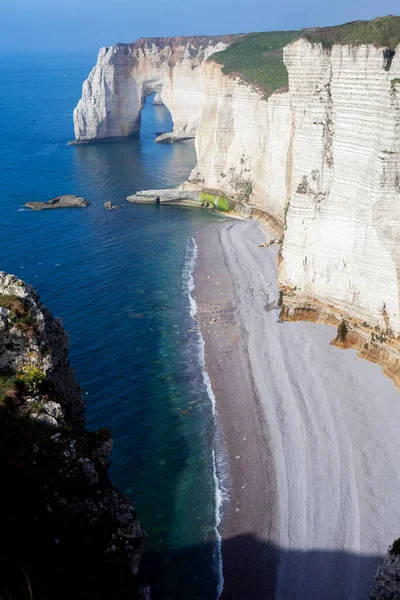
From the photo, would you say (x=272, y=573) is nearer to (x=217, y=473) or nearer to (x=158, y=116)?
(x=217, y=473)

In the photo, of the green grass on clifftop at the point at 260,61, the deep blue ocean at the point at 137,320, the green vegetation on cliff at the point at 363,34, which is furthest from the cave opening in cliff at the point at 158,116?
the green vegetation on cliff at the point at 363,34

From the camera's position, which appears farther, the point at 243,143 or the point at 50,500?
the point at 243,143

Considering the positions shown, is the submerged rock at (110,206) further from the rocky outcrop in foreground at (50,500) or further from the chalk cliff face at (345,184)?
the rocky outcrop in foreground at (50,500)

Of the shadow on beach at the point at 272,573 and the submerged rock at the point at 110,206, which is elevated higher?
the submerged rock at the point at 110,206

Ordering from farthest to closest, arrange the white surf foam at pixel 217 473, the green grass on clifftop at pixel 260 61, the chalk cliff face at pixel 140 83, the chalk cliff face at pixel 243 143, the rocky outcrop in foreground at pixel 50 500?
the chalk cliff face at pixel 140 83
the green grass on clifftop at pixel 260 61
the chalk cliff face at pixel 243 143
the white surf foam at pixel 217 473
the rocky outcrop in foreground at pixel 50 500

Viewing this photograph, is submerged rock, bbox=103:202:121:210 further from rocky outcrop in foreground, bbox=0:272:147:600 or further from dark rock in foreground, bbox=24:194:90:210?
rocky outcrop in foreground, bbox=0:272:147:600

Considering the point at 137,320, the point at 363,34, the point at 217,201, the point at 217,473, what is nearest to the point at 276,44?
the point at 217,201

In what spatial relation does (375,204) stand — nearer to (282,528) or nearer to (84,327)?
(282,528)

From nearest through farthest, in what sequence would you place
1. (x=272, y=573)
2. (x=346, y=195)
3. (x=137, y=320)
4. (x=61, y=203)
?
(x=272, y=573)
(x=346, y=195)
(x=137, y=320)
(x=61, y=203)
